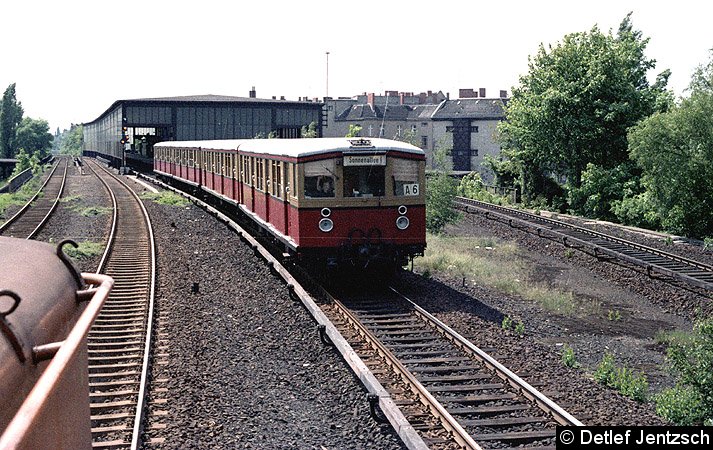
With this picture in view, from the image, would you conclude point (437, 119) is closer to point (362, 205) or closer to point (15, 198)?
point (15, 198)

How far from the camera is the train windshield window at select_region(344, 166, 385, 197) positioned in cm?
1412

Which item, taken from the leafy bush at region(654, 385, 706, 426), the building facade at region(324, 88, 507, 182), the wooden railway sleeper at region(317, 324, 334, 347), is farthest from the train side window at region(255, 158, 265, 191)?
the building facade at region(324, 88, 507, 182)

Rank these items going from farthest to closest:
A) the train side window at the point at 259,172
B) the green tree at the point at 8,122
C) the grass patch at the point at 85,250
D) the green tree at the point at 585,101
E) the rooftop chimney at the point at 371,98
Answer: the green tree at the point at 8,122, the rooftop chimney at the point at 371,98, the green tree at the point at 585,101, the train side window at the point at 259,172, the grass patch at the point at 85,250

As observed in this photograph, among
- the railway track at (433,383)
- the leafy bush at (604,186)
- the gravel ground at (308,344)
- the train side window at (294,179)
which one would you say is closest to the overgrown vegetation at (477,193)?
the leafy bush at (604,186)

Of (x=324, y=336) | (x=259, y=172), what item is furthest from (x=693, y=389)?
(x=259, y=172)

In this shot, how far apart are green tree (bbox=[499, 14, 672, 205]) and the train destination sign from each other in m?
20.9

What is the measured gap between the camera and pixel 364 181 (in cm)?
1420

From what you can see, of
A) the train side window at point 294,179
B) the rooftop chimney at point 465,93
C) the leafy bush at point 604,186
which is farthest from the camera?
the rooftop chimney at point 465,93

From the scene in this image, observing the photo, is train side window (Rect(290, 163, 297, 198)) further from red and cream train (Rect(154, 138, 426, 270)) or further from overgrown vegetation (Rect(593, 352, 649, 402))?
overgrown vegetation (Rect(593, 352, 649, 402))

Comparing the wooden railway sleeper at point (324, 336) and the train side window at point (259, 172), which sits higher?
the train side window at point (259, 172)

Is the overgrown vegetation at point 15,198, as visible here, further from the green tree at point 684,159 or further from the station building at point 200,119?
the station building at point 200,119

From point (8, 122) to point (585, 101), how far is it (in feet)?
292

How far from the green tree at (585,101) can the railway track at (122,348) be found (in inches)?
781

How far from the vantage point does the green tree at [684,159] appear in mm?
24578
